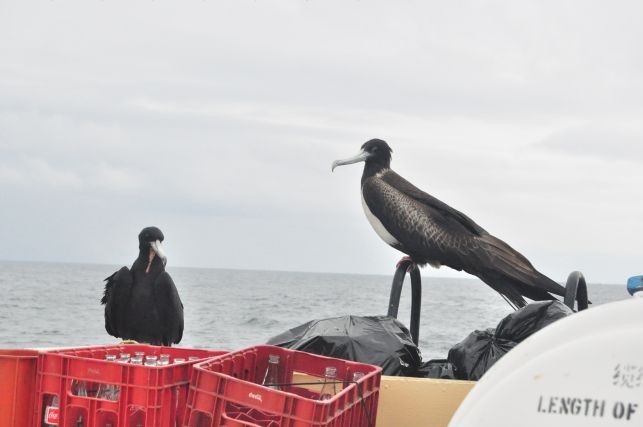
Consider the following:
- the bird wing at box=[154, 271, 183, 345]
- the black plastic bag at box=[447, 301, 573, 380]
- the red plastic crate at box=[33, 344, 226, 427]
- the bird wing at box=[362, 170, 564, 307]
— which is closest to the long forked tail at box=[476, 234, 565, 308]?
the bird wing at box=[362, 170, 564, 307]

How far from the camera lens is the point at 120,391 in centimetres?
259

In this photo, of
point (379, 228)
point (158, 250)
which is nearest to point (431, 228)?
point (379, 228)

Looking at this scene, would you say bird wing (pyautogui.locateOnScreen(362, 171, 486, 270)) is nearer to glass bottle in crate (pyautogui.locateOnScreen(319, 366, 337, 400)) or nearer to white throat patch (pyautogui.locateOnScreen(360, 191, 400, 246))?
white throat patch (pyautogui.locateOnScreen(360, 191, 400, 246))

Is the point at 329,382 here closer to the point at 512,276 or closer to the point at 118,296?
the point at 512,276

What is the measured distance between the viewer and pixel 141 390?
2576 millimetres

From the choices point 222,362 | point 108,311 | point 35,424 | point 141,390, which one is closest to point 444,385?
point 222,362

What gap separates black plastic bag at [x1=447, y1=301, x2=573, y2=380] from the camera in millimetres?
3270

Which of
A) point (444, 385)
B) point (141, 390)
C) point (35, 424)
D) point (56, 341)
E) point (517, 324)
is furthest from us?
point (56, 341)

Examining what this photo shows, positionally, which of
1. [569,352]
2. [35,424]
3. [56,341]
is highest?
[569,352]

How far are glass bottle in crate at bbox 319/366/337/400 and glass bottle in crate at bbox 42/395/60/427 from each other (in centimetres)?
85

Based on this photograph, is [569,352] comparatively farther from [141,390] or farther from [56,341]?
[56,341]

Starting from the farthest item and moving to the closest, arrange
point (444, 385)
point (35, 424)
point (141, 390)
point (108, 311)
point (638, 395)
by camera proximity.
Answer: point (108, 311) < point (444, 385) < point (35, 424) < point (141, 390) < point (638, 395)

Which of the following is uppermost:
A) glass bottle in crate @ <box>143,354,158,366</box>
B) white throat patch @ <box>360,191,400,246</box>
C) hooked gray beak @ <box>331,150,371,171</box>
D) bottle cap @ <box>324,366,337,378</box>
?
hooked gray beak @ <box>331,150,371,171</box>

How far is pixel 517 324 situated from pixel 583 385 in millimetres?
1752
